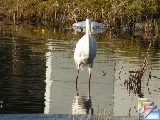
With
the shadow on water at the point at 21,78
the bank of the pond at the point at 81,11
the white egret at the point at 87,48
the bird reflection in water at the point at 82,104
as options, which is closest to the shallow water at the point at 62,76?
the shadow on water at the point at 21,78

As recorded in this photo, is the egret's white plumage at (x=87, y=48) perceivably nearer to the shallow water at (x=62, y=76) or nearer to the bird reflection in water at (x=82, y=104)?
the shallow water at (x=62, y=76)

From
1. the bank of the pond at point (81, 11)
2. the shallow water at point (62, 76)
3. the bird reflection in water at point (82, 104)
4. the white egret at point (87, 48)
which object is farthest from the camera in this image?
the bank of the pond at point (81, 11)

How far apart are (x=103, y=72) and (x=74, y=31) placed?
1767 centimetres

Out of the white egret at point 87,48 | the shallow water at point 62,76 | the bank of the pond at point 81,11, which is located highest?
the bank of the pond at point 81,11

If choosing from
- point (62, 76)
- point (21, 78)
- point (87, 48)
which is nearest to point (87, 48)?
point (87, 48)

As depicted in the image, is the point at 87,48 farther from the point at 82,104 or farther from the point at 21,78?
the point at 82,104

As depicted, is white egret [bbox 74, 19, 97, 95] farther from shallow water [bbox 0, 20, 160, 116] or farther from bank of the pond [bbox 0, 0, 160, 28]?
bank of the pond [bbox 0, 0, 160, 28]

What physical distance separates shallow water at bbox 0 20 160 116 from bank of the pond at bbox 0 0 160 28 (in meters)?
11.3

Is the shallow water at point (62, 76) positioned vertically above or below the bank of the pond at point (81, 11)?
below

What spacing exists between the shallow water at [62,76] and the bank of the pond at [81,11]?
11.3 m

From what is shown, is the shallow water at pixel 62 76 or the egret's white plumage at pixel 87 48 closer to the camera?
the shallow water at pixel 62 76

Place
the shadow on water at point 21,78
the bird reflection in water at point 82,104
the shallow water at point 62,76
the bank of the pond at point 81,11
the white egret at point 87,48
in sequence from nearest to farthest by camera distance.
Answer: the bird reflection in water at point 82,104 → the shadow on water at point 21,78 → the shallow water at point 62,76 → the white egret at point 87,48 → the bank of the pond at point 81,11

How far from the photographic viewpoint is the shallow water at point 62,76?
46.4 ft

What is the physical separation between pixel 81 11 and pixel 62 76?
2430 cm
